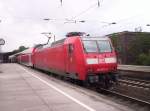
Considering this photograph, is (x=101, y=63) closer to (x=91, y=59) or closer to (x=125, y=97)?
(x=91, y=59)

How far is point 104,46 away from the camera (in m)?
20.9

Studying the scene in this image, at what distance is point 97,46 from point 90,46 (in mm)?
385

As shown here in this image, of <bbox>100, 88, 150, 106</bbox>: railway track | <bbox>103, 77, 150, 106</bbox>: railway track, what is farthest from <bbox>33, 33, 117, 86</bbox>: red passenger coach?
<bbox>103, 77, 150, 106</bbox>: railway track

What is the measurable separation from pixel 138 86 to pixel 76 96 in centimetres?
718

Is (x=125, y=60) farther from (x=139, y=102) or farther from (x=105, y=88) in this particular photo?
(x=139, y=102)

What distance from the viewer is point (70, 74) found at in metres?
22.1

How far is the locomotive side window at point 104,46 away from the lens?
816 inches

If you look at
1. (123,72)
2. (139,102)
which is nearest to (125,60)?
(123,72)

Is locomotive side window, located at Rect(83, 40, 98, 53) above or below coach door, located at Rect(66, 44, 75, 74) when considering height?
above

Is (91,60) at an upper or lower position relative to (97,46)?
lower

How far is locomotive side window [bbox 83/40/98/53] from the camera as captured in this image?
20.3m

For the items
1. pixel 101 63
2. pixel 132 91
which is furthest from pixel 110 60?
pixel 132 91

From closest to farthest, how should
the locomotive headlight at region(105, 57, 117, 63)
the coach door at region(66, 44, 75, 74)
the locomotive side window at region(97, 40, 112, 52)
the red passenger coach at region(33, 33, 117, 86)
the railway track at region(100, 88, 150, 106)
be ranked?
the railway track at region(100, 88, 150, 106) < the red passenger coach at region(33, 33, 117, 86) < the locomotive headlight at region(105, 57, 117, 63) < the locomotive side window at region(97, 40, 112, 52) < the coach door at region(66, 44, 75, 74)

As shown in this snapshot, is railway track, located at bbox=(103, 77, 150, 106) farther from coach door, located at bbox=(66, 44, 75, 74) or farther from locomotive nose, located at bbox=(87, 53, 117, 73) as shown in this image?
coach door, located at bbox=(66, 44, 75, 74)
